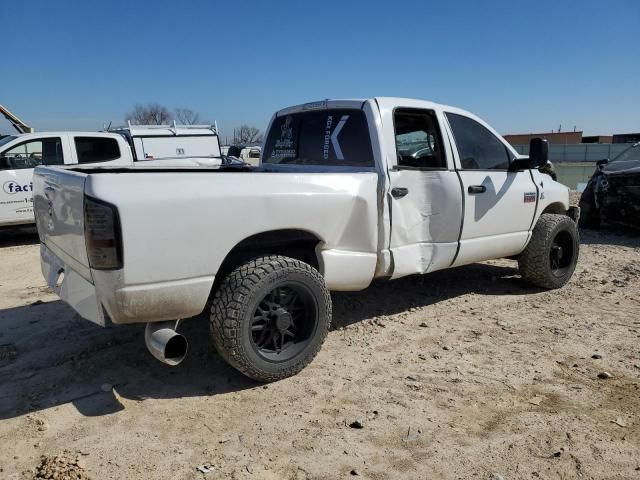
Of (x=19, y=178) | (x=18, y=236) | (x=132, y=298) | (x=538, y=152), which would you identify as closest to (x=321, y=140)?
(x=538, y=152)

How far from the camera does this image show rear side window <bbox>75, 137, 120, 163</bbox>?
30.3 ft

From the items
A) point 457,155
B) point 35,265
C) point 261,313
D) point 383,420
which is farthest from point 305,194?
point 35,265

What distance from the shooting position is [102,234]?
2721 mm

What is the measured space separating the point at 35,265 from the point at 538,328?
6.22m

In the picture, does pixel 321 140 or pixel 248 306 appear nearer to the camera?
pixel 248 306

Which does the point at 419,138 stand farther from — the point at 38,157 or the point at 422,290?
the point at 38,157

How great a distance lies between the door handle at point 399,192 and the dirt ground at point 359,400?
1186mm

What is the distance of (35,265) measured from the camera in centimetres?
691

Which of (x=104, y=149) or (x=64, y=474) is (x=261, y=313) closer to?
(x=64, y=474)

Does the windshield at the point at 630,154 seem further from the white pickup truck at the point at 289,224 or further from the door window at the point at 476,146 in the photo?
the door window at the point at 476,146

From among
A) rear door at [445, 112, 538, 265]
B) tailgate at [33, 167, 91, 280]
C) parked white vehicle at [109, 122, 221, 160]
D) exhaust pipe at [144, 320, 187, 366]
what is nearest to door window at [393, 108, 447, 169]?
rear door at [445, 112, 538, 265]

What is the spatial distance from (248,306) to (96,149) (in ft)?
24.9

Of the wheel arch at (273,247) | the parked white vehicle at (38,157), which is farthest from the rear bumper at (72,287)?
the parked white vehicle at (38,157)

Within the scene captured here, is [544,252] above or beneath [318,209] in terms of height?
beneath
